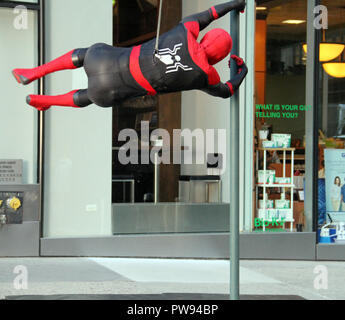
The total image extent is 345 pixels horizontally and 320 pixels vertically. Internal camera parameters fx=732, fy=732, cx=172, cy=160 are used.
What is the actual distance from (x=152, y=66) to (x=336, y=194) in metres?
6.34

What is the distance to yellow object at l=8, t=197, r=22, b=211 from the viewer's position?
9594 mm

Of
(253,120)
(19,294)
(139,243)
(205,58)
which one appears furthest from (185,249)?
(205,58)

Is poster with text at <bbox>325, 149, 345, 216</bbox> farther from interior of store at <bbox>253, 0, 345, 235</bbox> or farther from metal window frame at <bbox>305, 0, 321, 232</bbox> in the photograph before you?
metal window frame at <bbox>305, 0, 321, 232</bbox>

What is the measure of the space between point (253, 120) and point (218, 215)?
1454mm

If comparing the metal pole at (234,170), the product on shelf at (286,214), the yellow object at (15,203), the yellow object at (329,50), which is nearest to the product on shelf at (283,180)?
the product on shelf at (286,214)

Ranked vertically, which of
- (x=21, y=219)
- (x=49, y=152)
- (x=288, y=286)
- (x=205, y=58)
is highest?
(x=205, y=58)

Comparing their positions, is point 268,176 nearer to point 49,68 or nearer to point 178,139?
point 178,139

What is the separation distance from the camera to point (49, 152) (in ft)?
32.0

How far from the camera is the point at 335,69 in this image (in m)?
10.8

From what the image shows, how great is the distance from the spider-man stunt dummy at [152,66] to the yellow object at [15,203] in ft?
13.6

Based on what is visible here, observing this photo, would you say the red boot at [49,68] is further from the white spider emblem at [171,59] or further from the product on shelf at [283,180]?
the product on shelf at [283,180]

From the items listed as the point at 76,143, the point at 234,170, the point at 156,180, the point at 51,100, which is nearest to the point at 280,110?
the point at 156,180

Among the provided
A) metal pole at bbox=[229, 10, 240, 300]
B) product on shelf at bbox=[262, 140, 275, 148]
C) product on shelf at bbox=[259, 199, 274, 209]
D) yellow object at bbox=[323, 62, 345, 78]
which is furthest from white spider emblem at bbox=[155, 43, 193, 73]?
yellow object at bbox=[323, 62, 345, 78]
